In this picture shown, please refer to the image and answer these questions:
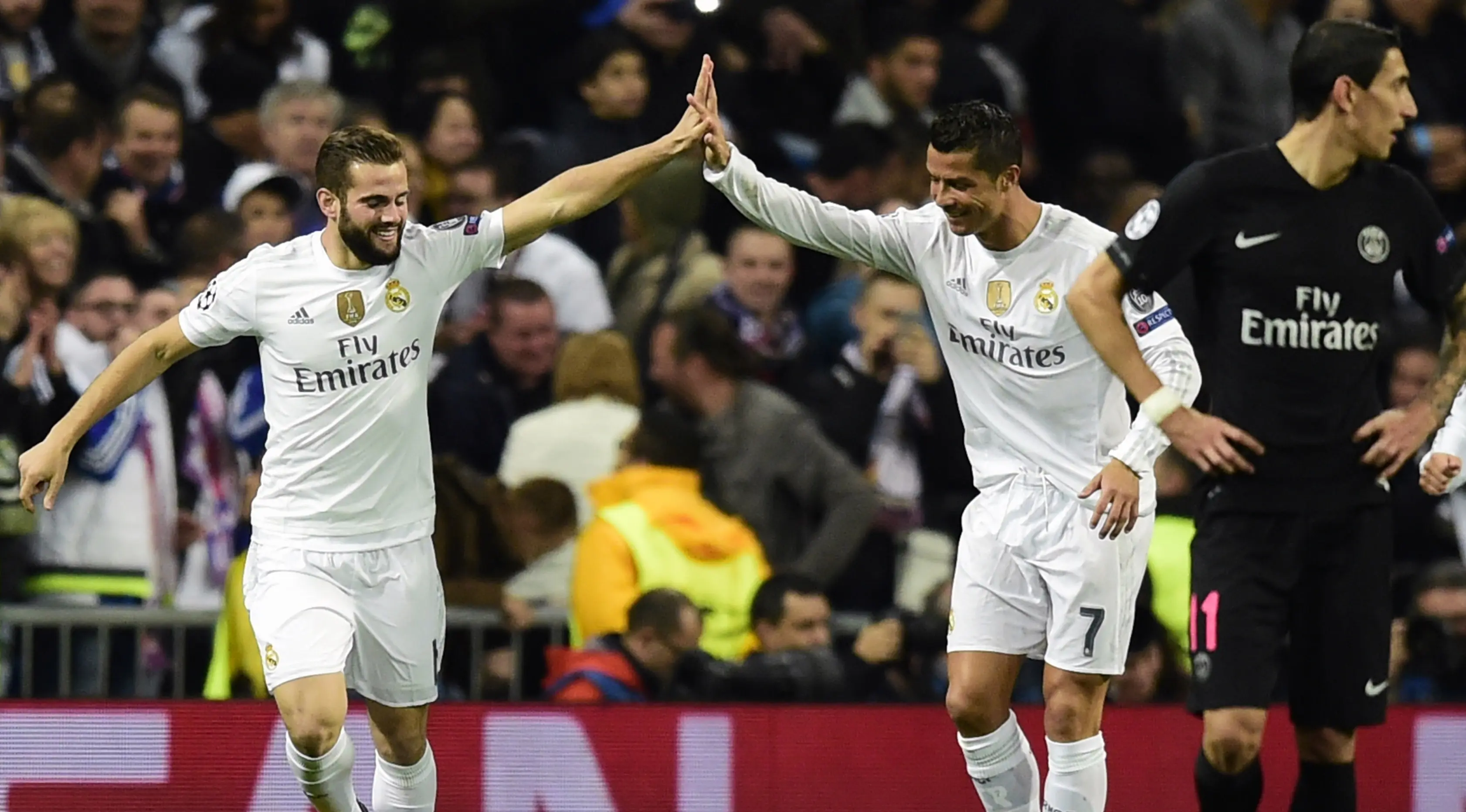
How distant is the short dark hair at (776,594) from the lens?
801 cm

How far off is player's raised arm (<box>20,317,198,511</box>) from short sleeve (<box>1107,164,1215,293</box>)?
2.68 meters

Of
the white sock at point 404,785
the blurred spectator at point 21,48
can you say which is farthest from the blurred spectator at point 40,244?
the white sock at point 404,785

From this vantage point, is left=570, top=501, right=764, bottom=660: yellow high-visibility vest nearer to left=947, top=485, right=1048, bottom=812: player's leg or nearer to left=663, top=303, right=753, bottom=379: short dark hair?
left=663, top=303, right=753, bottom=379: short dark hair

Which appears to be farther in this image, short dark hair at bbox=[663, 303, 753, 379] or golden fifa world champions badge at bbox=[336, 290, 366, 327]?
short dark hair at bbox=[663, 303, 753, 379]

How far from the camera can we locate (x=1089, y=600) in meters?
6.38

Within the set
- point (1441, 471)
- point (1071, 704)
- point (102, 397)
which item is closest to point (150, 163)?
point (102, 397)

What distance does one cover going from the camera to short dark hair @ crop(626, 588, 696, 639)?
7.86m

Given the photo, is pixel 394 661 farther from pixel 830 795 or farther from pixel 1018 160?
pixel 1018 160

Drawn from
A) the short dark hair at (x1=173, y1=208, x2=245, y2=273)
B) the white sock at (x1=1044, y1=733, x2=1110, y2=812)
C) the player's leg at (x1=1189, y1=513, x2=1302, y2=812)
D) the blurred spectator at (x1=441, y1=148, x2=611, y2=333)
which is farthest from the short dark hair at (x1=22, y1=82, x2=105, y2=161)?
the player's leg at (x1=1189, y1=513, x2=1302, y2=812)

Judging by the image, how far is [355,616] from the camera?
21.6 feet

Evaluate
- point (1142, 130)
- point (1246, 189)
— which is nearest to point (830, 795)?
point (1246, 189)

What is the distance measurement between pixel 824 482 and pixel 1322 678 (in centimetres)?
307

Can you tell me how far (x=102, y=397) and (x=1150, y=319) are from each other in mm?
2933

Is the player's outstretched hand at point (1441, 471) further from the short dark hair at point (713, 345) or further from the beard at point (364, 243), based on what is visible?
the short dark hair at point (713, 345)
